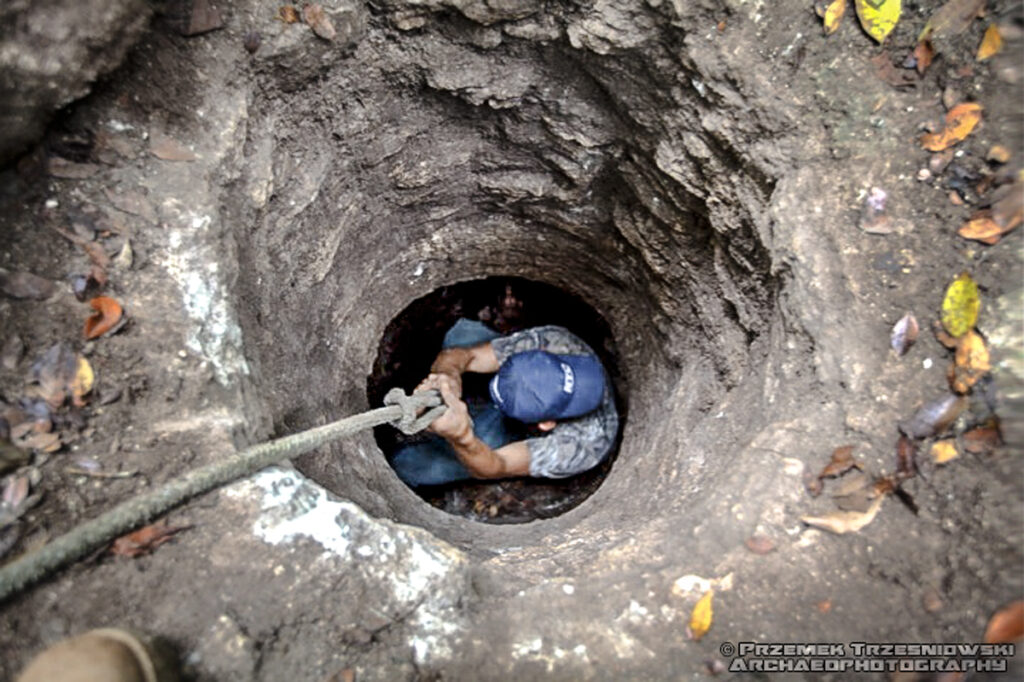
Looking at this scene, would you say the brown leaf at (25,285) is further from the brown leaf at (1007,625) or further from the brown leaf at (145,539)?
the brown leaf at (1007,625)

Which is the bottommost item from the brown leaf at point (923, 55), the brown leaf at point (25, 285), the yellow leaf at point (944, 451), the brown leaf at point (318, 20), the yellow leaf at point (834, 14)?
the brown leaf at point (25, 285)

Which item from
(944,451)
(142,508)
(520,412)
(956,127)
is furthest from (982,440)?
(520,412)

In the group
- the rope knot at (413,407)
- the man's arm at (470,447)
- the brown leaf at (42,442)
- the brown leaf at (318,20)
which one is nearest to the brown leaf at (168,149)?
the brown leaf at (318,20)

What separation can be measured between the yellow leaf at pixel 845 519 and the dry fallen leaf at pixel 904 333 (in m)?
0.46

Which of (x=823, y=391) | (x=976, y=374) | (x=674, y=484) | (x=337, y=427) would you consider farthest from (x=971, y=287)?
(x=337, y=427)

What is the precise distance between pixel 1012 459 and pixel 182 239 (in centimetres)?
236

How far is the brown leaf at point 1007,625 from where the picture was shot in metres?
1.46

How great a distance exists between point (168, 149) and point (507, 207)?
1.91 metres

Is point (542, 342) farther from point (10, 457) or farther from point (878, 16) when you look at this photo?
point (10, 457)

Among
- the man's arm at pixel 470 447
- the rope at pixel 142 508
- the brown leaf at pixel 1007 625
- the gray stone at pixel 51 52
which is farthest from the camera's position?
the man's arm at pixel 470 447

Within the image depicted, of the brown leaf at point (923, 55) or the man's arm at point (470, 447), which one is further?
the man's arm at point (470, 447)

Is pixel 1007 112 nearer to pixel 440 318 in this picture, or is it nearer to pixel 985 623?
pixel 985 623

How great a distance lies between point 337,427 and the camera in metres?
1.84

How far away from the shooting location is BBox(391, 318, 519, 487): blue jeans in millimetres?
3789
